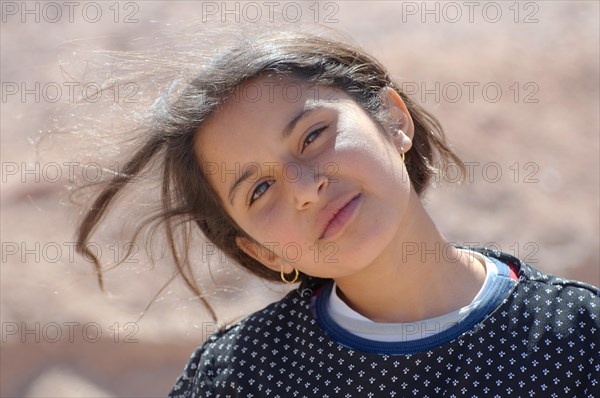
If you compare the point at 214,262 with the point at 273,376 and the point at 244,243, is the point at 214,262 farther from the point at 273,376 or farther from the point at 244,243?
the point at 273,376

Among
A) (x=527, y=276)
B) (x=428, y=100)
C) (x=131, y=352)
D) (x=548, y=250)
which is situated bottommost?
(x=131, y=352)

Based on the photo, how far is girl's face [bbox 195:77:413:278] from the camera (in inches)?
56.8

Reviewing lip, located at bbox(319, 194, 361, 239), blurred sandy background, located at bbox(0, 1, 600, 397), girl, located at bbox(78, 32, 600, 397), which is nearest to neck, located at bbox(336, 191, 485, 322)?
girl, located at bbox(78, 32, 600, 397)

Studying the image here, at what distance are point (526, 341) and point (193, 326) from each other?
110 centimetres

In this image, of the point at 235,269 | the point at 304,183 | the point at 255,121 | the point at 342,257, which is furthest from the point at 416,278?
the point at 235,269

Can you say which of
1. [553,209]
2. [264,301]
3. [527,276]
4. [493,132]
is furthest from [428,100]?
[527,276]

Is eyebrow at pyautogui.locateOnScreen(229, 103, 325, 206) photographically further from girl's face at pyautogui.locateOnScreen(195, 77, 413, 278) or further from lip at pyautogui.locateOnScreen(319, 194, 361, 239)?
lip at pyautogui.locateOnScreen(319, 194, 361, 239)

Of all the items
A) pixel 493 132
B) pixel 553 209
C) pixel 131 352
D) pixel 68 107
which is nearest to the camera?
pixel 68 107

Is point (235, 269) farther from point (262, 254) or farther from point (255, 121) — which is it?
point (255, 121)

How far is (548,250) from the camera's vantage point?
2.42 m

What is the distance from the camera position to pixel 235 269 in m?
2.00

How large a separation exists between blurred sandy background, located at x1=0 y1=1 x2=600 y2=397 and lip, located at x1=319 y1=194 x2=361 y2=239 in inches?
19.8

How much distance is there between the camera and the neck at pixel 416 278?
1.51 m

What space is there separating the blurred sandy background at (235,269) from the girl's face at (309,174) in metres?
0.36
